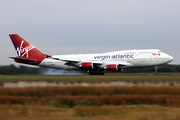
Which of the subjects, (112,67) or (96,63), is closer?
(112,67)

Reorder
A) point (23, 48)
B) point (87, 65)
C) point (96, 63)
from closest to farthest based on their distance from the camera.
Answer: point (87, 65), point (96, 63), point (23, 48)

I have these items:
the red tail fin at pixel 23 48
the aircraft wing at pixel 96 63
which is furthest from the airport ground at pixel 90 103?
the red tail fin at pixel 23 48

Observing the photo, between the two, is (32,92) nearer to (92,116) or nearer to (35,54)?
(92,116)

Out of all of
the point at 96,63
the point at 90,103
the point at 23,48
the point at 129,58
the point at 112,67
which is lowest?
the point at 90,103

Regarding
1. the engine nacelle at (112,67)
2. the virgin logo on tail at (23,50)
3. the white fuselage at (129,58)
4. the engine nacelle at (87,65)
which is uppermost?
the virgin logo on tail at (23,50)

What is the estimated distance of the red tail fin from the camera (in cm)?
4341

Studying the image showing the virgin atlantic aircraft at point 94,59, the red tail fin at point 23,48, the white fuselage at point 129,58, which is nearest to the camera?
the white fuselage at point 129,58

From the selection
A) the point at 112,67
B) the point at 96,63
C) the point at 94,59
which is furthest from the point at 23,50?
the point at 112,67

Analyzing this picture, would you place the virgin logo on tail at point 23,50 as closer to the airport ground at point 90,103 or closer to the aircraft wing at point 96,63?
the aircraft wing at point 96,63

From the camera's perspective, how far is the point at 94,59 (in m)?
40.8

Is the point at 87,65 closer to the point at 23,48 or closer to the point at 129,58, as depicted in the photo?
the point at 129,58

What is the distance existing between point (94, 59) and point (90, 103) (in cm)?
2398

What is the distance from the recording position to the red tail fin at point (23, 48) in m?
43.4

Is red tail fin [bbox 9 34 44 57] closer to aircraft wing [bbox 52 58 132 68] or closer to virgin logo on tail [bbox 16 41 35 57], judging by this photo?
virgin logo on tail [bbox 16 41 35 57]
